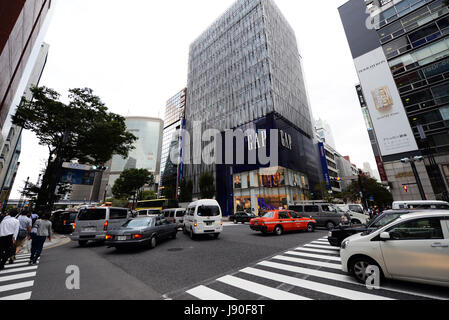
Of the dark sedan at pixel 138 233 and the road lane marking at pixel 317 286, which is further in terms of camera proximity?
the dark sedan at pixel 138 233

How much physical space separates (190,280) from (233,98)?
44724mm

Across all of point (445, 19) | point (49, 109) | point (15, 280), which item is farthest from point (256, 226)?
point (445, 19)

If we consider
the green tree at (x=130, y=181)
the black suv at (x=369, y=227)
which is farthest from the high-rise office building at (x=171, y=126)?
the black suv at (x=369, y=227)

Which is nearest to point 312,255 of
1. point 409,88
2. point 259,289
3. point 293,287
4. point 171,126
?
point 293,287

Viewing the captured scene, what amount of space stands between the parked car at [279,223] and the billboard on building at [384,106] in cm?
2199

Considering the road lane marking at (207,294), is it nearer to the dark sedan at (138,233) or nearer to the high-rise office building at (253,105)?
the dark sedan at (138,233)

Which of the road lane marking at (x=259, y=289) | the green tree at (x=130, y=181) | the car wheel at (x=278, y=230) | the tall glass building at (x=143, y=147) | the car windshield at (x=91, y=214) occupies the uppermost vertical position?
the tall glass building at (x=143, y=147)

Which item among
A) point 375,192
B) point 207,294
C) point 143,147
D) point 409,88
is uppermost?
point 143,147

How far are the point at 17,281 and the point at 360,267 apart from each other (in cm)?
930

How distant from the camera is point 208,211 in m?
11.4

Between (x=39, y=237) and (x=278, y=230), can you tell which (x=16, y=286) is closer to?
(x=39, y=237)

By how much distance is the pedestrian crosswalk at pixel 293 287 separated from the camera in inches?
145

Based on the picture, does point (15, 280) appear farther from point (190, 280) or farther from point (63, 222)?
point (63, 222)

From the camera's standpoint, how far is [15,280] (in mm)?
5051
